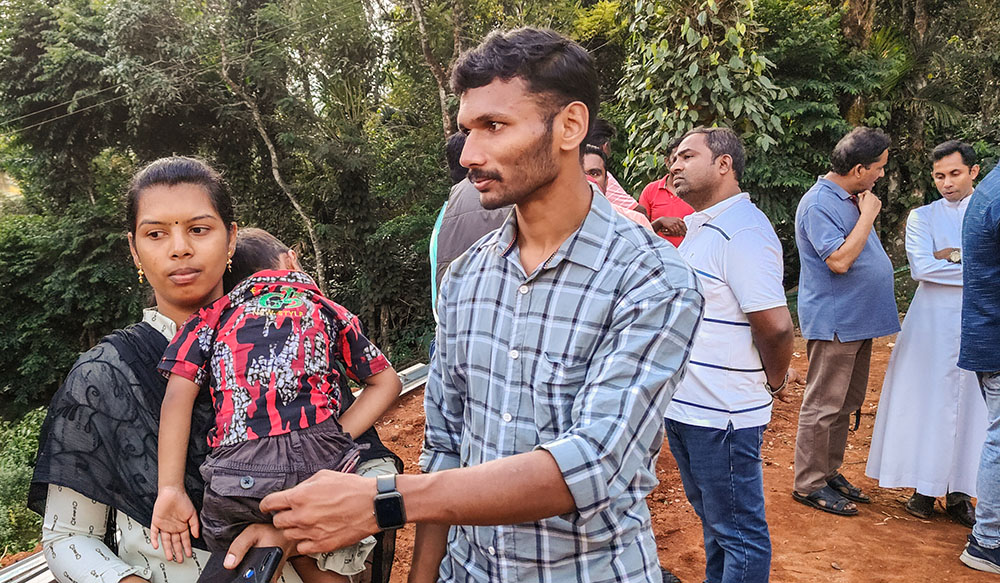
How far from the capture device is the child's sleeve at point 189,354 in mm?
1595

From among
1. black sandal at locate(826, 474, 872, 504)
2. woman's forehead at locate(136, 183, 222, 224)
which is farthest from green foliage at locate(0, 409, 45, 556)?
black sandal at locate(826, 474, 872, 504)

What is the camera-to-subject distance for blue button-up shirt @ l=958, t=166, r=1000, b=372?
3.01 metres

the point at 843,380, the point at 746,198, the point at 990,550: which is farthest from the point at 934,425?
the point at 746,198

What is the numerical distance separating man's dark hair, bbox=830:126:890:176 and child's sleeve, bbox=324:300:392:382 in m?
3.17

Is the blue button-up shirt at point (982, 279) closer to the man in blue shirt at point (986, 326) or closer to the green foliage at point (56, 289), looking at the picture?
the man in blue shirt at point (986, 326)

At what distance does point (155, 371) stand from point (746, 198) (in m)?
2.17

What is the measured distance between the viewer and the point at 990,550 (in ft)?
10.7

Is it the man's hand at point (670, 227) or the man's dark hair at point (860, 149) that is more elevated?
the man's dark hair at point (860, 149)

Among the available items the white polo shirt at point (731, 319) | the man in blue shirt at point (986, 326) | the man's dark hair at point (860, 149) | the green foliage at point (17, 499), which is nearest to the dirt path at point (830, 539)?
the man in blue shirt at point (986, 326)

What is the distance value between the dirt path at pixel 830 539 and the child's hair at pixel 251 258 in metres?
2.28

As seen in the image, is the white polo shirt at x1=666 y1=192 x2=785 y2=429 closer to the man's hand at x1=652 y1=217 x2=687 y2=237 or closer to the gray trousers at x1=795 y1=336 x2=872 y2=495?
the man's hand at x1=652 y1=217 x2=687 y2=237

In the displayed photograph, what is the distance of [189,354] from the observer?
1604 mm

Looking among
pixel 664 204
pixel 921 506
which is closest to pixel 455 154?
pixel 664 204

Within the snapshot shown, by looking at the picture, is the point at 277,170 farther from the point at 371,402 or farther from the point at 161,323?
Result: the point at 371,402
